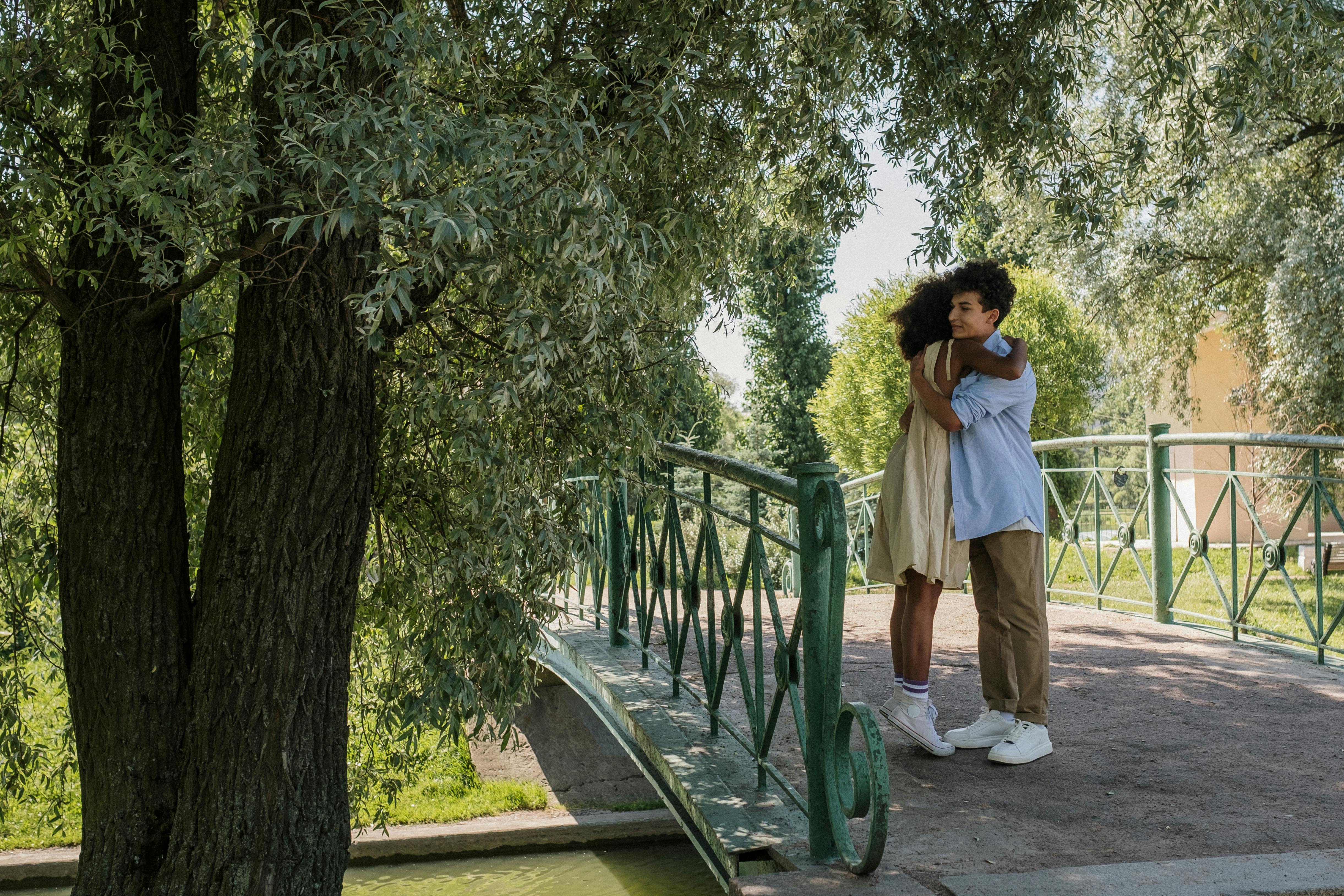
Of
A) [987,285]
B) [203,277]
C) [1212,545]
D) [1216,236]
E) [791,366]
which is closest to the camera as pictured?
[203,277]

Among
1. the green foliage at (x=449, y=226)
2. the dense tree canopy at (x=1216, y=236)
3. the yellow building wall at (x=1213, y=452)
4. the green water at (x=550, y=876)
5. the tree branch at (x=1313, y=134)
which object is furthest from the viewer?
the yellow building wall at (x=1213, y=452)

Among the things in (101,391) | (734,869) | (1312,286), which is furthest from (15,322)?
(1312,286)

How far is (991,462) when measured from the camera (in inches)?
151

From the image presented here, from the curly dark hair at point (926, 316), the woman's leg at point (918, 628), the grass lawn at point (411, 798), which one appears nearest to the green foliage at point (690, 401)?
the curly dark hair at point (926, 316)

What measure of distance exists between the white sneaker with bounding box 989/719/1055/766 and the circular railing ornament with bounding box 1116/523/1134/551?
3.67 m

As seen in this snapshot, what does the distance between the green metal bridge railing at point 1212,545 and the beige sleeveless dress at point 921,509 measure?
511mm

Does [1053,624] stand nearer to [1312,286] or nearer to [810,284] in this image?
[810,284]

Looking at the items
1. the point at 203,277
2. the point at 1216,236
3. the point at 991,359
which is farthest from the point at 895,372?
the point at 203,277

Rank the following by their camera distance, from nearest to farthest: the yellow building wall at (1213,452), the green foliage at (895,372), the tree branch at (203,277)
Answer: the tree branch at (203,277) < the yellow building wall at (1213,452) < the green foliage at (895,372)

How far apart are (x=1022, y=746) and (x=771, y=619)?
986 mm

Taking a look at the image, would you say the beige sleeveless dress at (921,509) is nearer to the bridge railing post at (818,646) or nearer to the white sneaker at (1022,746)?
the white sneaker at (1022,746)

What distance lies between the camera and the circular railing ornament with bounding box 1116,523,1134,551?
726cm

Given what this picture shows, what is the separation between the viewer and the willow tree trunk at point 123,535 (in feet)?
13.0

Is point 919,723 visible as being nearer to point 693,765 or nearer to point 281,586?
point 693,765
